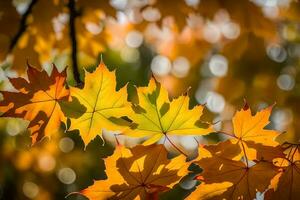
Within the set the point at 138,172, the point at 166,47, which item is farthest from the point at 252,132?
the point at 166,47

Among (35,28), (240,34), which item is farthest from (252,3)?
(35,28)

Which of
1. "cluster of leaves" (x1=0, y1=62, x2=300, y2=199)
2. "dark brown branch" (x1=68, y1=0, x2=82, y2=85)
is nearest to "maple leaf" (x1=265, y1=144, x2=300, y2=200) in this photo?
"cluster of leaves" (x1=0, y1=62, x2=300, y2=199)

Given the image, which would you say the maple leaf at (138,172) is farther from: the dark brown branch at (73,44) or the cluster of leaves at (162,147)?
the dark brown branch at (73,44)

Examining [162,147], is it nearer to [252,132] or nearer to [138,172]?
[138,172]

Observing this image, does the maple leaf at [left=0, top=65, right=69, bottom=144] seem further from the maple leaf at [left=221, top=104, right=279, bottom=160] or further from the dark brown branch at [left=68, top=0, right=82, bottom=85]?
the maple leaf at [left=221, top=104, right=279, bottom=160]

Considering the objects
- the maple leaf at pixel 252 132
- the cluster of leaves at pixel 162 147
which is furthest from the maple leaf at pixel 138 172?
the maple leaf at pixel 252 132

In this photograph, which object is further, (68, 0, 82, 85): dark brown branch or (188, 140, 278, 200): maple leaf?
(68, 0, 82, 85): dark brown branch

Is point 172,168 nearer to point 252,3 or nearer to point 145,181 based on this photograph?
point 145,181
